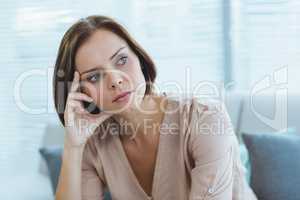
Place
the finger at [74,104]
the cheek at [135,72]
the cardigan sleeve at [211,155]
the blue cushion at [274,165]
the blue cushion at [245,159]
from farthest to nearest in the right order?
1. the blue cushion at [245,159]
2. the blue cushion at [274,165]
3. the finger at [74,104]
4. the cheek at [135,72]
5. the cardigan sleeve at [211,155]

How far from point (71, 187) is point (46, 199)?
0.53 metres

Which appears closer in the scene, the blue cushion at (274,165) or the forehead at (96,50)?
the forehead at (96,50)

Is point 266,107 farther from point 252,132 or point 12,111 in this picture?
point 12,111

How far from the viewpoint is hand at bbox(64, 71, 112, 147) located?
57.2 inches

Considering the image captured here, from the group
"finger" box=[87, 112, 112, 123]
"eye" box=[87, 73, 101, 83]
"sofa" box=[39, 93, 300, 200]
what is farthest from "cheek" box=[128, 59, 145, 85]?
"sofa" box=[39, 93, 300, 200]

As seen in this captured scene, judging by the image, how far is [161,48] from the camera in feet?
8.25

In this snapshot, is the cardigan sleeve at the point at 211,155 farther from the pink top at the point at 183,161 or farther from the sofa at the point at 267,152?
the sofa at the point at 267,152

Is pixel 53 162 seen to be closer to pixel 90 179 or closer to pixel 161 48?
pixel 90 179

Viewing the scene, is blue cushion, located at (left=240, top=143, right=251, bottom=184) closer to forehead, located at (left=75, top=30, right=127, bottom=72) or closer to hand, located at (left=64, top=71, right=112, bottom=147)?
hand, located at (left=64, top=71, right=112, bottom=147)

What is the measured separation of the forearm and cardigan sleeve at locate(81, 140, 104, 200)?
37 mm

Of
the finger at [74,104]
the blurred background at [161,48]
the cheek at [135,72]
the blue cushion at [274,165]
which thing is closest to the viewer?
the cheek at [135,72]

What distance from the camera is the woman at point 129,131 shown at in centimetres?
130

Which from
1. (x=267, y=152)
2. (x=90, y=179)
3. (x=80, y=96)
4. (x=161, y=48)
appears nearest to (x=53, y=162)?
(x=90, y=179)

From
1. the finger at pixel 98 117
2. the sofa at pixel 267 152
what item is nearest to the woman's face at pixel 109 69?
the finger at pixel 98 117
